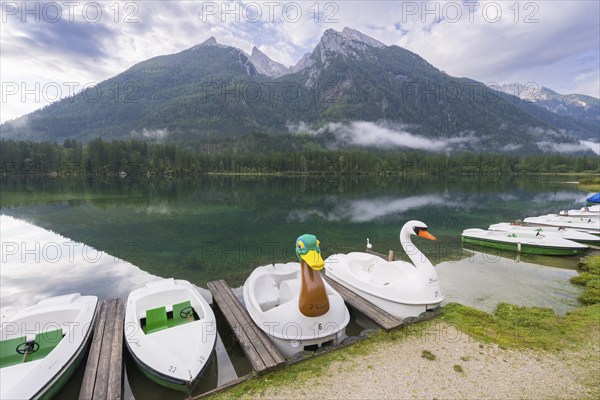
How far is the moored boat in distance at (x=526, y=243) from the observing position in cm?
1791

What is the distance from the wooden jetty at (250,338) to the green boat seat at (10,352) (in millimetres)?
4944

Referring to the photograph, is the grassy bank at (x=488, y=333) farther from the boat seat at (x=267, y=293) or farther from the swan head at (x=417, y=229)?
the boat seat at (x=267, y=293)

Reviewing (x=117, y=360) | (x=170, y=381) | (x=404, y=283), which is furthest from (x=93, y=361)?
(x=404, y=283)

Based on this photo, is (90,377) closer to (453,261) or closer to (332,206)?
(453,261)

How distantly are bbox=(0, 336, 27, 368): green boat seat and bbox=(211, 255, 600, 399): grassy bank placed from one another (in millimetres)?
5059

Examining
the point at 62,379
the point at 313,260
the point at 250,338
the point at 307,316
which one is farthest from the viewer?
the point at 250,338

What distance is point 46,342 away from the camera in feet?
24.7

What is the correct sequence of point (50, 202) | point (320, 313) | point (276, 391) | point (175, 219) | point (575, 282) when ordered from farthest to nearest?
point (50, 202) < point (175, 219) < point (575, 282) < point (320, 313) < point (276, 391)

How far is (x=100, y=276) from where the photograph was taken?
1574cm

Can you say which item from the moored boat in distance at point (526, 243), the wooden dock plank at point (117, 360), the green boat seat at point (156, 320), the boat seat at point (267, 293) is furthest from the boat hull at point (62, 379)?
the moored boat in distance at point (526, 243)

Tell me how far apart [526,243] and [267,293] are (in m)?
17.5

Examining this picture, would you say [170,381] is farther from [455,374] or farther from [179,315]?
[455,374]

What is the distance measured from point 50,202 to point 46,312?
42.9 metres

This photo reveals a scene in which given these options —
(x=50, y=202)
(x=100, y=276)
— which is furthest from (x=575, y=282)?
(x=50, y=202)
